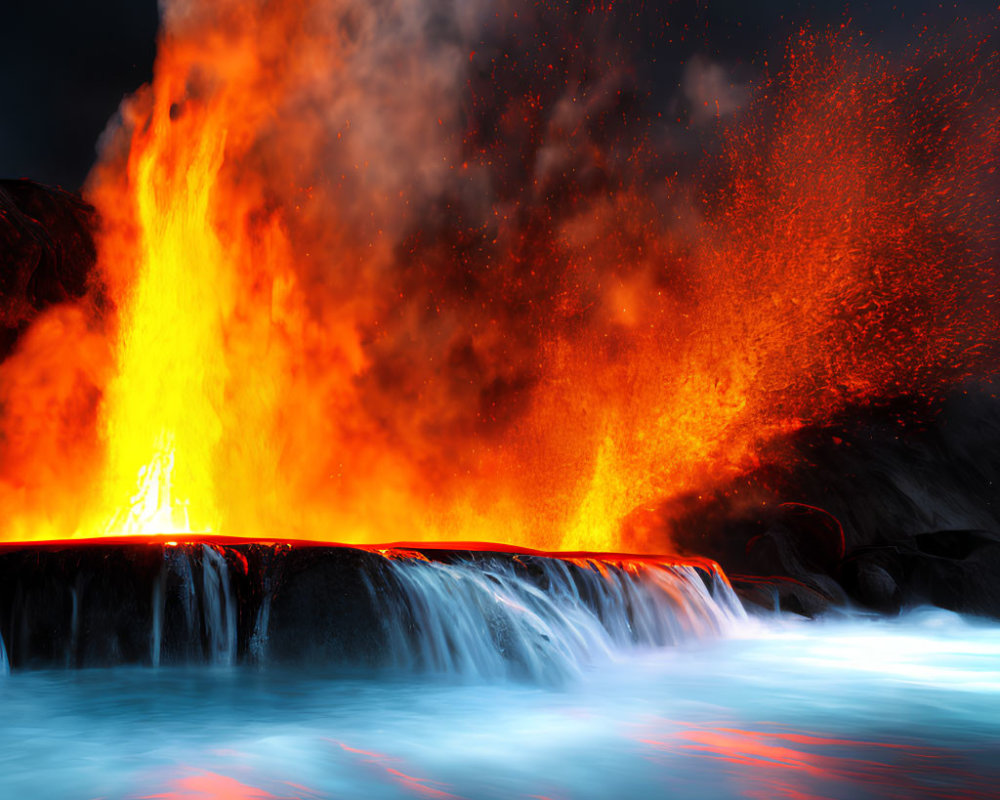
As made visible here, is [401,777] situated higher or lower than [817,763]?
higher

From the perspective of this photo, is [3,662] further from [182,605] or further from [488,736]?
[488,736]

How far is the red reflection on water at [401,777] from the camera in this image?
3.49 m

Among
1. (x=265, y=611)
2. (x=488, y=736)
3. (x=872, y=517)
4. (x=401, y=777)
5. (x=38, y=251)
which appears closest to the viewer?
(x=401, y=777)

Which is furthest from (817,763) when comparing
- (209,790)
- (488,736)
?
(209,790)

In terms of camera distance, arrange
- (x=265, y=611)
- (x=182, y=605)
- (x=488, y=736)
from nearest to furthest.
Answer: (x=488, y=736), (x=182, y=605), (x=265, y=611)

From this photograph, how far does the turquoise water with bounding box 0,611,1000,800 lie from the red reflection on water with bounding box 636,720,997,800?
2 cm

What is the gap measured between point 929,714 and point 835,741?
4.45ft

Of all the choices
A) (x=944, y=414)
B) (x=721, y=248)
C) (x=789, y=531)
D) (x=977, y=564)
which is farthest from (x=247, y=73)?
(x=944, y=414)

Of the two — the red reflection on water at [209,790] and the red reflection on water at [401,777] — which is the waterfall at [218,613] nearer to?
the red reflection on water at [401,777]

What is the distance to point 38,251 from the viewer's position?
1817 centimetres

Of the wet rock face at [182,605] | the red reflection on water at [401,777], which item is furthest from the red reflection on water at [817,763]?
the wet rock face at [182,605]

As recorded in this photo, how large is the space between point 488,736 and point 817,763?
157 cm

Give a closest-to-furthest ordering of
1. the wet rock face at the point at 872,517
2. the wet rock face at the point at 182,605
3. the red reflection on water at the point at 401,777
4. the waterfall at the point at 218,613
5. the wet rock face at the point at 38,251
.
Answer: the red reflection on water at the point at 401,777
the wet rock face at the point at 182,605
the waterfall at the point at 218,613
the wet rock face at the point at 872,517
the wet rock face at the point at 38,251

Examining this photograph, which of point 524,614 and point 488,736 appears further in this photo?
point 524,614
